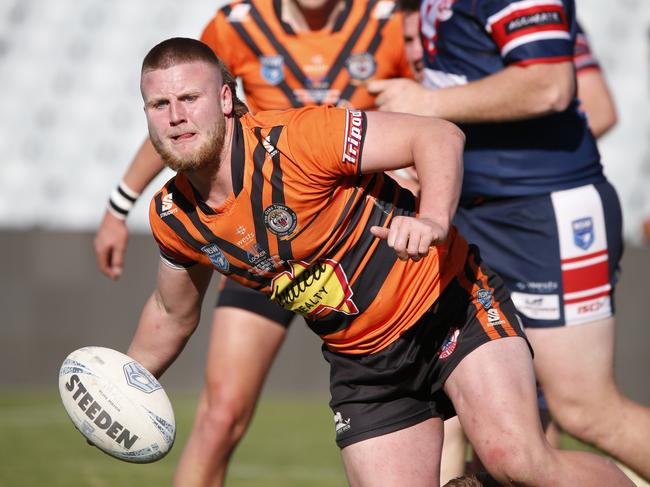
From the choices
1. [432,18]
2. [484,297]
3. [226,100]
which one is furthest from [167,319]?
[432,18]

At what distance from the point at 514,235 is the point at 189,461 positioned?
5.76 feet

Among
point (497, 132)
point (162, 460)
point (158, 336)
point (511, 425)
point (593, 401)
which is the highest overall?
point (497, 132)

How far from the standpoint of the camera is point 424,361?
3723mm

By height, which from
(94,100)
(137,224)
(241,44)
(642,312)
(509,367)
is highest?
(241,44)

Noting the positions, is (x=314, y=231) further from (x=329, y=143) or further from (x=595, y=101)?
(x=595, y=101)

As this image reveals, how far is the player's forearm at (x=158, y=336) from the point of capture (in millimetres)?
4000

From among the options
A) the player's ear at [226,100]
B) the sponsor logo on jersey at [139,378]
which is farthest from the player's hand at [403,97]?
the sponsor logo on jersey at [139,378]

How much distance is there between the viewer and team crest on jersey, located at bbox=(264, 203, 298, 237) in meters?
3.53

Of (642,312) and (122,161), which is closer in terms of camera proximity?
(642,312)

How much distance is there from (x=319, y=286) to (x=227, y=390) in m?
1.19

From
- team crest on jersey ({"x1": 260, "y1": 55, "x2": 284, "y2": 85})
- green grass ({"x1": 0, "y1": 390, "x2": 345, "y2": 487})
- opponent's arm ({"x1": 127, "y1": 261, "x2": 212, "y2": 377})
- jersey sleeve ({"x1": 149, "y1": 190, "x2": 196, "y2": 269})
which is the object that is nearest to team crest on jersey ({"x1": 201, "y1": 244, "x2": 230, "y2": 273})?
jersey sleeve ({"x1": 149, "y1": 190, "x2": 196, "y2": 269})

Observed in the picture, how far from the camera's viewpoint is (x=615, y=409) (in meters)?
4.10

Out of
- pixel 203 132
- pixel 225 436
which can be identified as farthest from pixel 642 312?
pixel 203 132

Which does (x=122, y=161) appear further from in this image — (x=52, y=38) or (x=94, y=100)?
(x=52, y=38)
